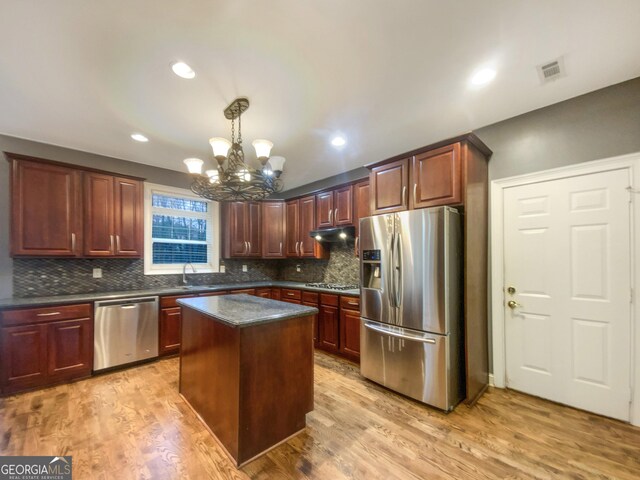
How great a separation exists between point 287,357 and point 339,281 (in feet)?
8.53

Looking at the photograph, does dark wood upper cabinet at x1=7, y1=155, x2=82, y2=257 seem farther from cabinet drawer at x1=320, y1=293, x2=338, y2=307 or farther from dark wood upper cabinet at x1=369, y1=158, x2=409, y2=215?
dark wood upper cabinet at x1=369, y1=158, x2=409, y2=215

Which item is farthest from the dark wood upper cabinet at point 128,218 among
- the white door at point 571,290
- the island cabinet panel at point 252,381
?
the white door at point 571,290

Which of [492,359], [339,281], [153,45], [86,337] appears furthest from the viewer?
[339,281]

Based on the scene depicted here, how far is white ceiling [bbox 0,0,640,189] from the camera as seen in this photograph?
1565mm

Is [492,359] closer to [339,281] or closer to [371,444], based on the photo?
[371,444]

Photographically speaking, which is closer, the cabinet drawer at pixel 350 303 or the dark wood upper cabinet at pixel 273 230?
the cabinet drawer at pixel 350 303

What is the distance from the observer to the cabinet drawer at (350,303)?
349 cm

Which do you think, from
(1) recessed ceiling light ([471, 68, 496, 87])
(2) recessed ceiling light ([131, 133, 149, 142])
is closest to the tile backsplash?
(2) recessed ceiling light ([131, 133, 149, 142])

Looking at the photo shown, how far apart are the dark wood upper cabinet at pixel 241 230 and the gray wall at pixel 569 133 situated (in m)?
3.72

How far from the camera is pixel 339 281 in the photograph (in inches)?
180

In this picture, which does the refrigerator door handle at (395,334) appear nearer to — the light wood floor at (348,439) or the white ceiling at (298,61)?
the light wood floor at (348,439)

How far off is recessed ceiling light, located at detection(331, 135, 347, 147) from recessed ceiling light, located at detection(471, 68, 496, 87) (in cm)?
143

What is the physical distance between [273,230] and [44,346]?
10.9 feet

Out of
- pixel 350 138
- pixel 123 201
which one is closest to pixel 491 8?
pixel 350 138
